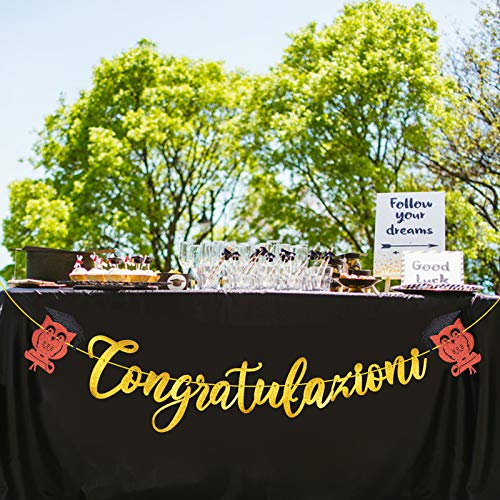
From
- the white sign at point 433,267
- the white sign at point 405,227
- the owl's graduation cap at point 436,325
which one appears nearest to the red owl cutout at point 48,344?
the owl's graduation cap at point 436,325

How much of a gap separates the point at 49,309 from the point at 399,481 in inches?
81.7

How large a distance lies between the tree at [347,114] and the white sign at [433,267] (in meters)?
12.6

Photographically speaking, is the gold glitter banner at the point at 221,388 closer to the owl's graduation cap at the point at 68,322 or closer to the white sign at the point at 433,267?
the owl's graduation cap at the point at 68,322

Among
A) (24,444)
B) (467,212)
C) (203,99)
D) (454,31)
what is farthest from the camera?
(203,99)

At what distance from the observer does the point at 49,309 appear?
3396 mm

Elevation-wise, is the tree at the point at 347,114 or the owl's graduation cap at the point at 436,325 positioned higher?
the tree at the point at 347,114

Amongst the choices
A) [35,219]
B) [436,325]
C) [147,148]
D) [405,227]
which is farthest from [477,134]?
[436,325]

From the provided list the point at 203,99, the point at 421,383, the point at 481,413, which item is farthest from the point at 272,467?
the point at 203,99

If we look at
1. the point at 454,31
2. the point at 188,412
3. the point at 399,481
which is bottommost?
the point at 399,481

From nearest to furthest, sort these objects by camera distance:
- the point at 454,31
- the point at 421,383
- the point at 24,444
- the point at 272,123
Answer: the point at 24,444 → the point at 421,383 → the point at 272,123 → the point at 454,31

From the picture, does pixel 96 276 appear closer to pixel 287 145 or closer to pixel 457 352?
pixel 457 352

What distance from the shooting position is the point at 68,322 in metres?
3.40

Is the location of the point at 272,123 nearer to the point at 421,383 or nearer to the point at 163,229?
the point at 163,229

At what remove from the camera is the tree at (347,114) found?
56.0 feet
